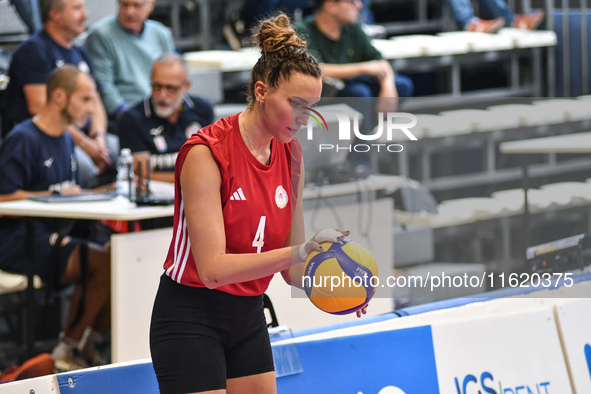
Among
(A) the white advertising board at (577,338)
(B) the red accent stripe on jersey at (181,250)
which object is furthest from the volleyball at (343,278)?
(A) the white advertising board at (577,338)

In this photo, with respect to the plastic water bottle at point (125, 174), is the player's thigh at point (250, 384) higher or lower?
lower

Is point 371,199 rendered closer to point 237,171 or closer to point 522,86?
point 237,171

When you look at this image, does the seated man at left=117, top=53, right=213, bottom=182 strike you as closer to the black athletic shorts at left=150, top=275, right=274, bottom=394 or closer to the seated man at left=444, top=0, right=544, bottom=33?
the black athletic shorts at left=150, top=275, right=274, bottom=394

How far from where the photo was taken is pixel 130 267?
3.63 m

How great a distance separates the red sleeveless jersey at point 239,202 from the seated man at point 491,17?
6.36 metres

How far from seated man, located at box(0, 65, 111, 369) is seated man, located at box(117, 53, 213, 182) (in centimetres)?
46

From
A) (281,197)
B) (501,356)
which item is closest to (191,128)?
(501,356)

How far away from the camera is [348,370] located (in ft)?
8.21

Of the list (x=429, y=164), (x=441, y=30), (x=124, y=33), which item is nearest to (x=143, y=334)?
(x=429, y=164)

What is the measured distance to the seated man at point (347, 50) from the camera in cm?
511

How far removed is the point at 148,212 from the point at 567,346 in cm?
195

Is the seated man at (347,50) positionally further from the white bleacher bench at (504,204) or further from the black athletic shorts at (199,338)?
the black athletic shorts at (199,338)

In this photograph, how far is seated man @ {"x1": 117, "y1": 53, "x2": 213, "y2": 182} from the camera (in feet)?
14.9

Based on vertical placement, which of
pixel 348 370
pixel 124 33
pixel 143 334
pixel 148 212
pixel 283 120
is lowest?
pixel 143 334
